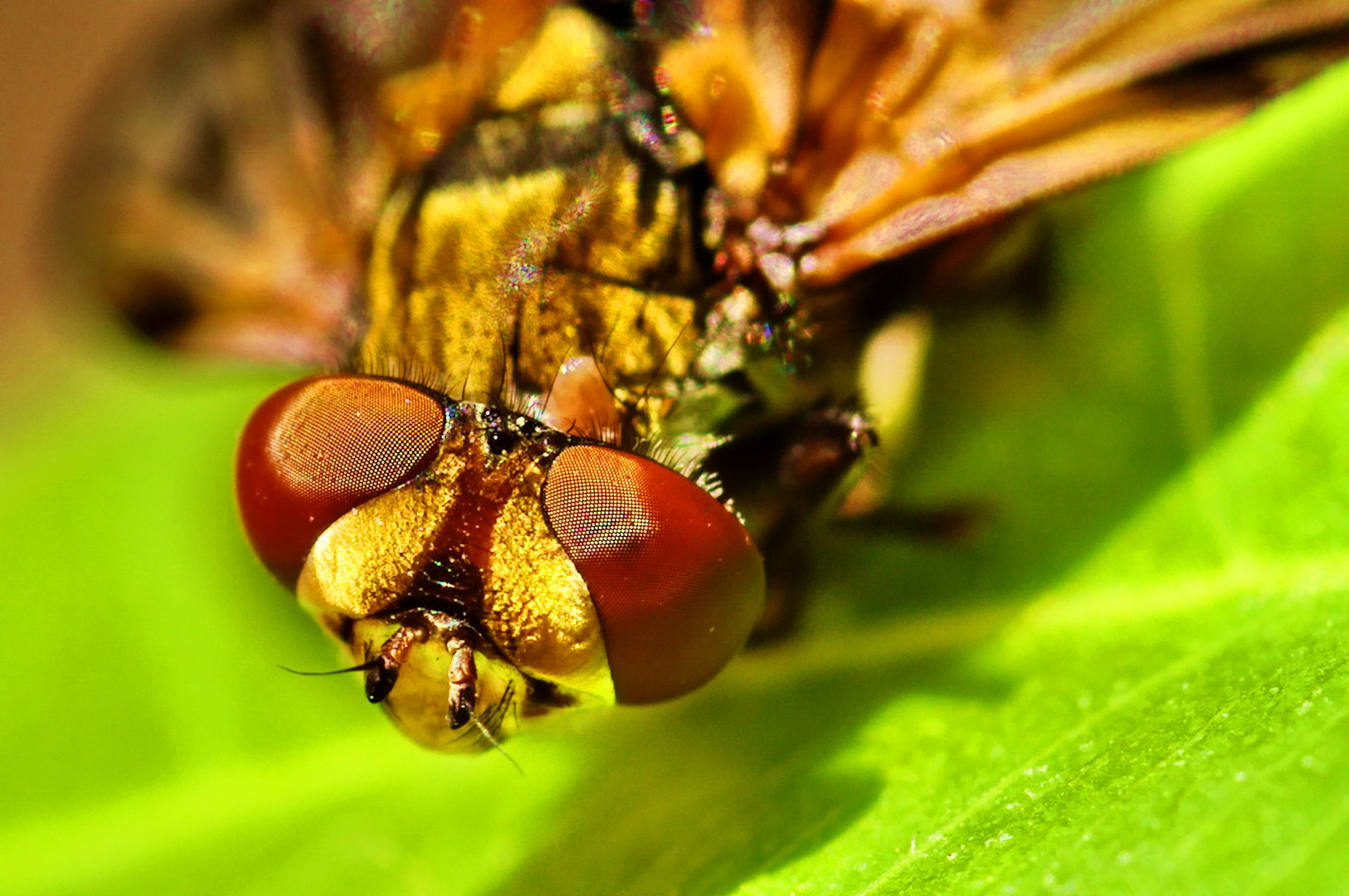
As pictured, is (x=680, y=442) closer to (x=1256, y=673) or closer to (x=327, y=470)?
(x=327, y=470)

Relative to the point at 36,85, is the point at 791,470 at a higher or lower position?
lower

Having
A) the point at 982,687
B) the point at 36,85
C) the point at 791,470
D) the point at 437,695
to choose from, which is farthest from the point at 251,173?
the point at 36,85

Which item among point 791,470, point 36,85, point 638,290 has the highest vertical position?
point 36,85

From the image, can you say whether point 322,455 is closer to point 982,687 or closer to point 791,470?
point 791,470

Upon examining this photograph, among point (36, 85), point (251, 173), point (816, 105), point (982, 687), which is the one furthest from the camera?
point (36, 85)

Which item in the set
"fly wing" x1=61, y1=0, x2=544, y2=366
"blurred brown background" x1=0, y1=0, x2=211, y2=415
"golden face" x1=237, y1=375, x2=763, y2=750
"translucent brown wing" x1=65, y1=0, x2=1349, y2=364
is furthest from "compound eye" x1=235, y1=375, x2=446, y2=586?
"blurred brown background" x1=0, y1=0, x2=211, y2=415

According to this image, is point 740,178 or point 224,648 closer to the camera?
point 740,178

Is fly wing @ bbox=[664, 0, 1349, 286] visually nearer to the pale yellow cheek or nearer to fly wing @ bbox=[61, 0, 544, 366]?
fly wing @ bbox=[61, 0, 544, 366]

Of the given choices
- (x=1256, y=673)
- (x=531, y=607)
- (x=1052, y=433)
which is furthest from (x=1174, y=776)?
(x=1052, y=433)
